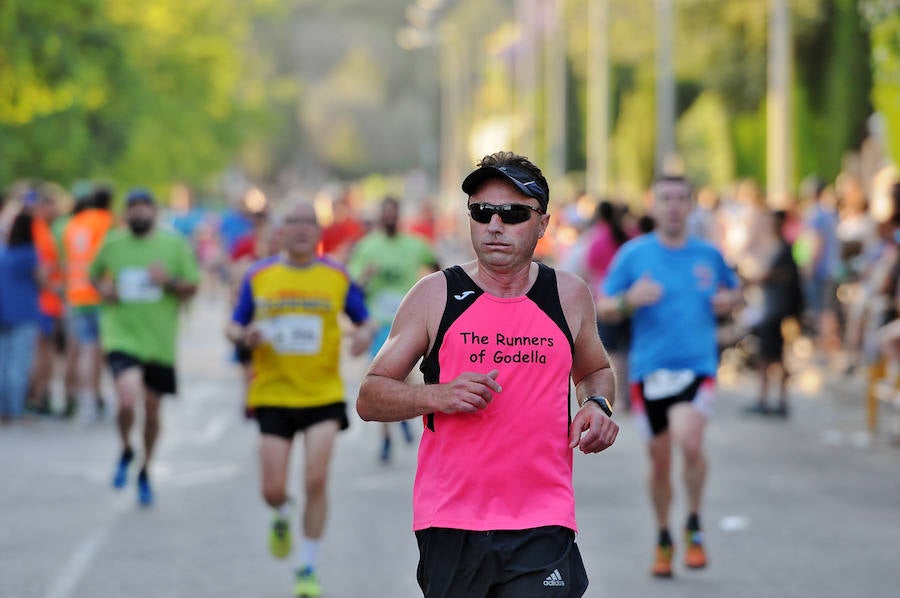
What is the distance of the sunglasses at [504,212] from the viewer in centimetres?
535

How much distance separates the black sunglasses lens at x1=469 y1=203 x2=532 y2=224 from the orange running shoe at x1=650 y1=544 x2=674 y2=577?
4504 millimetres

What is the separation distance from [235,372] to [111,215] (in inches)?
229

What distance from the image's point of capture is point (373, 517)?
11500mm

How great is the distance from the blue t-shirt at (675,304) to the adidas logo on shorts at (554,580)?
4257 millimetres

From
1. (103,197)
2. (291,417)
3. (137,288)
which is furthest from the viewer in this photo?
(103,197)

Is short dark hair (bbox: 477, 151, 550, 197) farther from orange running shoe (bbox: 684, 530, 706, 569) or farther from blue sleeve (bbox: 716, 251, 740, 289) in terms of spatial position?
orange running shoe (bbox: 684, 530, 706, 569)

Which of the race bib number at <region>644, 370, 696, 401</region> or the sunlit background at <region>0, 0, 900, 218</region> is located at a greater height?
the sunlit background at <region>0, 0, 900, 218</region>

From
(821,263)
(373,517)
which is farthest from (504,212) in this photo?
(821,263)

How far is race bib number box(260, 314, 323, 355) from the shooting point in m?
9.19

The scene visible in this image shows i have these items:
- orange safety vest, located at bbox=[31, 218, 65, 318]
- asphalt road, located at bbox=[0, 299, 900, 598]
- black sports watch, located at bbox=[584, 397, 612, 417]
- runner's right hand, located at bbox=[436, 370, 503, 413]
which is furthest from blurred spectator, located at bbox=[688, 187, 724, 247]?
runner's right hand, located at bbox=[436, 370, 503, 413]

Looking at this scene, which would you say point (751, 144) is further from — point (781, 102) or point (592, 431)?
point (592, 431)

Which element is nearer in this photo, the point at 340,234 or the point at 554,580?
the point at 554,580

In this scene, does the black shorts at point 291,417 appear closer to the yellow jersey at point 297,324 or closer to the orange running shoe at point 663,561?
the yellow jersey at point 297,324

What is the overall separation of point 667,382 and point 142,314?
4021 mm
